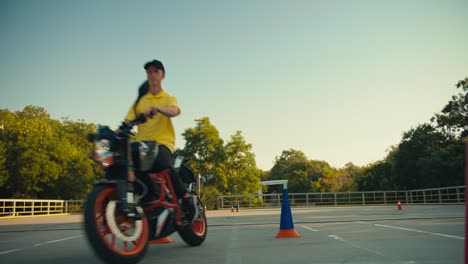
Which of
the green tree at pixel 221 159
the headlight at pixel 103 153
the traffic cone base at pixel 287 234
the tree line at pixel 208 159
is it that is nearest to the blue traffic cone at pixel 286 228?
the traffic cone base at pixel 287 234

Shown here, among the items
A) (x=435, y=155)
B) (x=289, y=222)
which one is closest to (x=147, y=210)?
(x=289, y=222)

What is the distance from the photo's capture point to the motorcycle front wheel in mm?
3236

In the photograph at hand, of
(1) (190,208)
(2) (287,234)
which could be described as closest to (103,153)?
(1) (190,208)

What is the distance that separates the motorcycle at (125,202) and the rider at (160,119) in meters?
0.20

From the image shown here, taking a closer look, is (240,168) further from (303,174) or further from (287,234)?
(303,174)

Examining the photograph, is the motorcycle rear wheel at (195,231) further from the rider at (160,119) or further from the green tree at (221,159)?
the green tree at (221,159)

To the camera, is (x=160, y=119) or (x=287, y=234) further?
(x=287, y=234)

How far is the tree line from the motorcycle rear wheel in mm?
26260

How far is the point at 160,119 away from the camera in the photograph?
4.65 metres

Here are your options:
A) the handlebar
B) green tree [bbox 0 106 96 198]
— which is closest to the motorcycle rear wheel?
the handlebar

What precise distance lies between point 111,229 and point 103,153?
2.06 feet

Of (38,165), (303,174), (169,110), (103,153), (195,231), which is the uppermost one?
(303,174)

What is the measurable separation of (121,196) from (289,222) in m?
3.51

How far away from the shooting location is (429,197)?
3112 cm
